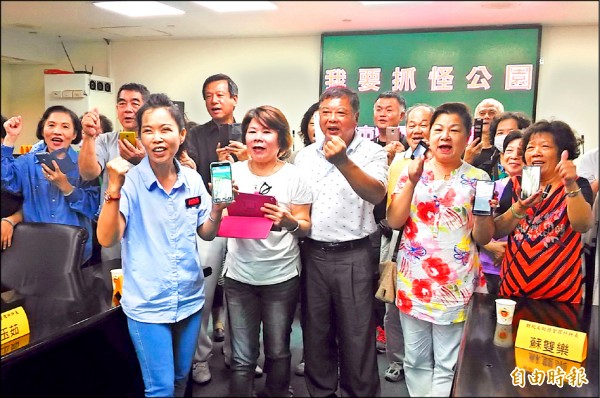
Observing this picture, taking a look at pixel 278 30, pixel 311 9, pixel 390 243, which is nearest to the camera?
pixel 311 9

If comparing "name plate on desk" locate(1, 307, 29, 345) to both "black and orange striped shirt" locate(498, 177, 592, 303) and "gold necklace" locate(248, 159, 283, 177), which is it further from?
"black and orange striped shirt" locate(498, 177, 592, 303)

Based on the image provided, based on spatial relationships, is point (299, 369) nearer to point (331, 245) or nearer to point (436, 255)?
point (331, 245)

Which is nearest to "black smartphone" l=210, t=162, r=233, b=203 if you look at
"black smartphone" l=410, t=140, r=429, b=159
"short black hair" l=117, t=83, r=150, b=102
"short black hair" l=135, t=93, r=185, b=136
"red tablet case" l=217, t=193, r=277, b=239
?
"red tablet case" l=217, t=193, r=277, b=239

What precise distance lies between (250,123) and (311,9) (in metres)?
0.35

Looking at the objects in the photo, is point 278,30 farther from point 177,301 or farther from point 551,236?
point 551,236

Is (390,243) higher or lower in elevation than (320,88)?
lower

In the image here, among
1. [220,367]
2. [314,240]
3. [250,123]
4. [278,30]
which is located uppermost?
[278,30]

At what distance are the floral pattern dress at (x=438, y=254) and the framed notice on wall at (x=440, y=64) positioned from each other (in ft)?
0.74

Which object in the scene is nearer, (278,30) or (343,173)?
(278,30)

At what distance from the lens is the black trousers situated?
4.25 ft

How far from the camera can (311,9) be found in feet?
3.15

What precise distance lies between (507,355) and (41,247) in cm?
127

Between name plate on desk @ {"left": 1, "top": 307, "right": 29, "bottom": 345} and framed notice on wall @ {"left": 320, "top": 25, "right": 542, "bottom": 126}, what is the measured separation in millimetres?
974

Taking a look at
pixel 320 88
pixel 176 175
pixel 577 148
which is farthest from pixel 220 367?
pixel 577 148
